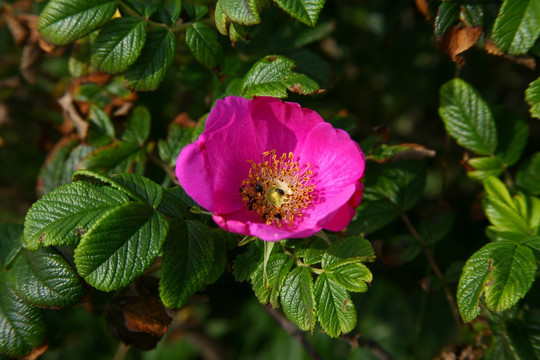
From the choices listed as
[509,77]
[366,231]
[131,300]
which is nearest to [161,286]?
[131,300]

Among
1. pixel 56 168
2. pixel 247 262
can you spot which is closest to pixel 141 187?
pixel 247 262

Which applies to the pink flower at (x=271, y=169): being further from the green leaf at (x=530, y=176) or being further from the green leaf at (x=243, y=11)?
the green leaf at (x=530, y=176)

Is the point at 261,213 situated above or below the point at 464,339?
above

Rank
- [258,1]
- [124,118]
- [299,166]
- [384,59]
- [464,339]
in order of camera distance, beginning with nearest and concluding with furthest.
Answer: [258,1]
[299,166]
[464,339]
[124,118]
[384,59]

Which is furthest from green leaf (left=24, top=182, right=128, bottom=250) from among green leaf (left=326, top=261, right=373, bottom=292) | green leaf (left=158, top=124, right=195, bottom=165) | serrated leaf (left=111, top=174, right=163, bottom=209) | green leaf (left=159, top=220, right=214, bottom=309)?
green leaf (left=326, top=261, right=373, bottom=292)

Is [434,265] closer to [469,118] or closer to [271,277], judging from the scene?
[469,118]

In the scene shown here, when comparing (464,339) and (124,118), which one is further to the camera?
(124,118)

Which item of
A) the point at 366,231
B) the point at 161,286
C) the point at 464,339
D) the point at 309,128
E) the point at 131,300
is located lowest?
the point at 464,339

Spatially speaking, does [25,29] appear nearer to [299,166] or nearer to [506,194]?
[299,166]

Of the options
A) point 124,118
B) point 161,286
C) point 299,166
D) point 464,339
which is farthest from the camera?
point 124,118
